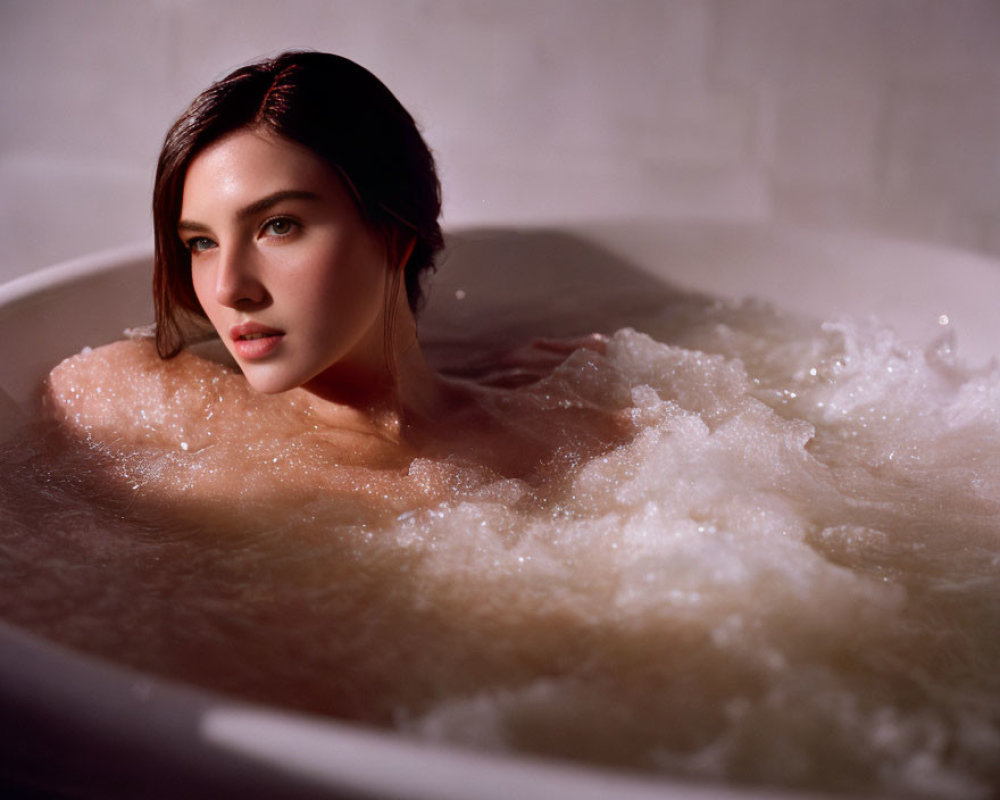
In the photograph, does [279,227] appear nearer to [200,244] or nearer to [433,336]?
[200,244]

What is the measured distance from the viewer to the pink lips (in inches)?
42.3

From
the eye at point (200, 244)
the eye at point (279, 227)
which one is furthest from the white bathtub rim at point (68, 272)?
the eye at point (279, 227)

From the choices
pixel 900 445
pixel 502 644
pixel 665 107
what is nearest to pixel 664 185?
pixel 665 107

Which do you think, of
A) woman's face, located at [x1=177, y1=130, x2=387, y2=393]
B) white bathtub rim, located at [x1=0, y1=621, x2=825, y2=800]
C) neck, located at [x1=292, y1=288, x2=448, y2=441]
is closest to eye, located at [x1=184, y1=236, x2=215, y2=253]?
woman's face, located at [x1=177, y1=130, x2=387, y2=393]

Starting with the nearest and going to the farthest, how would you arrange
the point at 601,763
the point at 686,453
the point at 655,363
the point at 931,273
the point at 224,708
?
the point at 224,708 < the point at 601,763 < the point at 686,453 < the point at 655,363 < the point at 931,273

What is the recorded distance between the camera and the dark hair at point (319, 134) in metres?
1.07

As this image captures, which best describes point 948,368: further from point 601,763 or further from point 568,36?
point 568,36

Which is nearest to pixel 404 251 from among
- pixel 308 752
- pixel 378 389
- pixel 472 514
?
pixel 378 389

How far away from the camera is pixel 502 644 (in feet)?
2.85

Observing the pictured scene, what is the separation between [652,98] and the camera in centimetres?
276

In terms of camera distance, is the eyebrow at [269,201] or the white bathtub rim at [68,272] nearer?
the eyebrow at [269,201]

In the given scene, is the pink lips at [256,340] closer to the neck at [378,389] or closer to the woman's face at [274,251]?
the woman's face at [274,251]

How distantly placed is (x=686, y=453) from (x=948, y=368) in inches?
20.0

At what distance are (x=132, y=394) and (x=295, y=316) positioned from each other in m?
0.33
